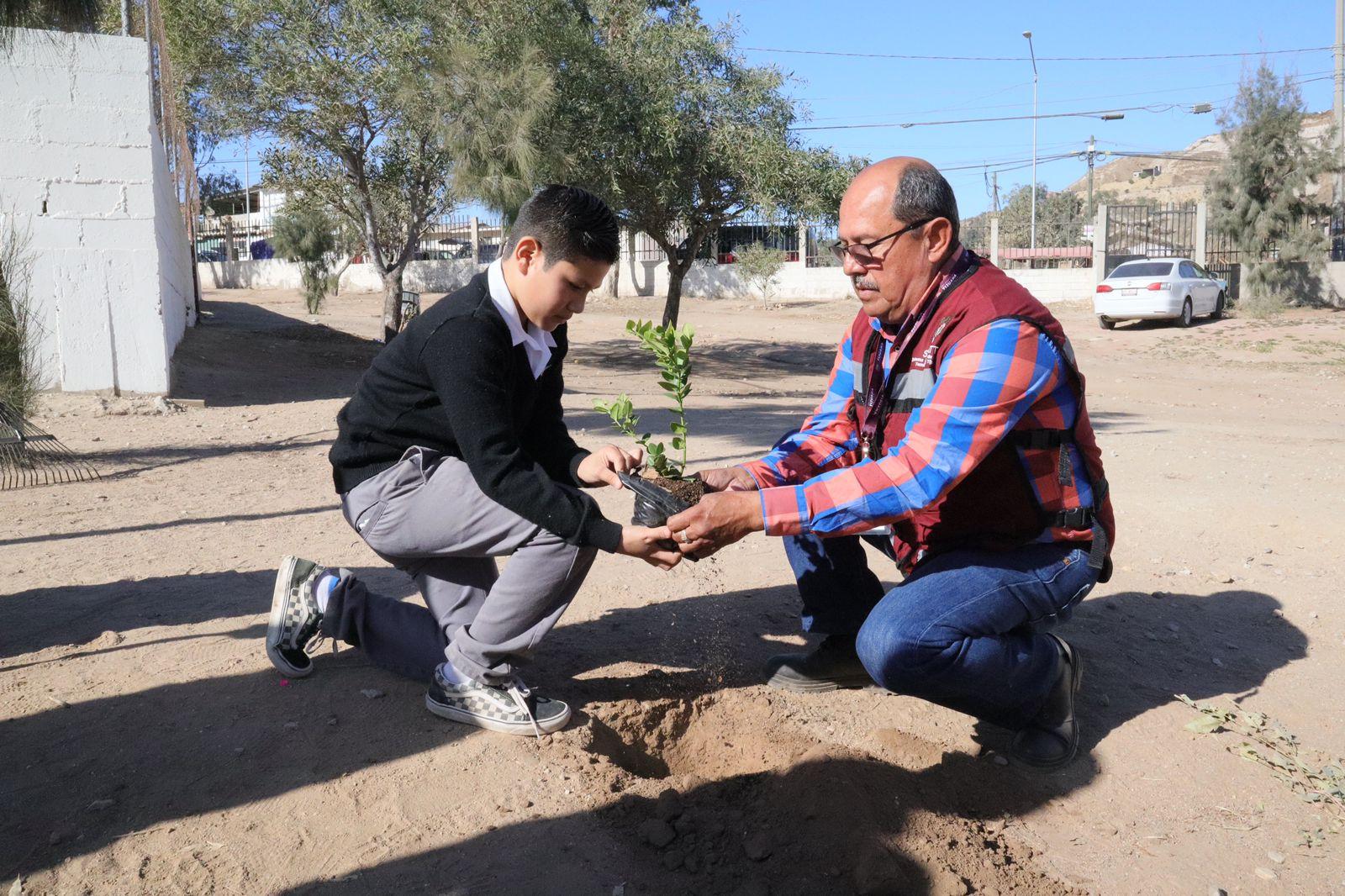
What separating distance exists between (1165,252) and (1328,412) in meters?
15.5

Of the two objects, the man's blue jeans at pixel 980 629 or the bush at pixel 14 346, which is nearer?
the man's blue jeans at pixel 980 629

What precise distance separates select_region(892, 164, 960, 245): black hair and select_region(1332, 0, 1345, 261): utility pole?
24.7m

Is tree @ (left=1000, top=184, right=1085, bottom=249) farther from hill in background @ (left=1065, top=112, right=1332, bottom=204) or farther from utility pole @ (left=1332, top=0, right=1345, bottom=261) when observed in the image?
utility pole @ (left=1332, top=0, right=1345, bottom=261)

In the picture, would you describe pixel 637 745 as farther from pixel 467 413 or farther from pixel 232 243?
pixel 232 243

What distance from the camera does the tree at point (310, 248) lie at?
25.4m

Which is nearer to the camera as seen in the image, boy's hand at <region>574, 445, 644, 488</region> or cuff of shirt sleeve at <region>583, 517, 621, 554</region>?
cuff of shirt sleeve at <region>583, 517, 621, 554</region>

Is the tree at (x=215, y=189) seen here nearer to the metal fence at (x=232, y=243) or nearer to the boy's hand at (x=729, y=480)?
the metal fence at (x=232, y=243)

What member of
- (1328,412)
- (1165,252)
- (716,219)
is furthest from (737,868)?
(1165,252)

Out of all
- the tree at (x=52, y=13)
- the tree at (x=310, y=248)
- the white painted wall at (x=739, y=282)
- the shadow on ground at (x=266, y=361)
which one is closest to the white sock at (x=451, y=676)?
the tree at (x=52, y=13)

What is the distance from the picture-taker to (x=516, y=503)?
262 centimetres

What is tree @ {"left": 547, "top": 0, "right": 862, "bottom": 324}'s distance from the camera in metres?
15.7

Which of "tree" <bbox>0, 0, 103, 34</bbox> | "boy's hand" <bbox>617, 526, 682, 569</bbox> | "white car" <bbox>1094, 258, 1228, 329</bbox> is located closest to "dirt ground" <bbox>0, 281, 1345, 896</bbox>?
"boy's hand" <bbox>617, 526, 682, 569</bbox>

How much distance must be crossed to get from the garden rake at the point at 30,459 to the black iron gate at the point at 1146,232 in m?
22.7

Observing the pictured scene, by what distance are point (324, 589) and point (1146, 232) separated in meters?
25.5
